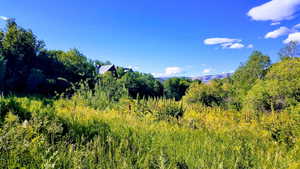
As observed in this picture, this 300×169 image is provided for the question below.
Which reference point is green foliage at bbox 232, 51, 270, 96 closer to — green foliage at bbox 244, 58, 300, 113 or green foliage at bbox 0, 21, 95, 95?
green foliage at bbox 244, 58, 300, 113

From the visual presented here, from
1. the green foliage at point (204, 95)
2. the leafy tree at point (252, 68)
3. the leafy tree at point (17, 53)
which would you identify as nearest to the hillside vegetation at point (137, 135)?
the green foliage at point (204, 95)

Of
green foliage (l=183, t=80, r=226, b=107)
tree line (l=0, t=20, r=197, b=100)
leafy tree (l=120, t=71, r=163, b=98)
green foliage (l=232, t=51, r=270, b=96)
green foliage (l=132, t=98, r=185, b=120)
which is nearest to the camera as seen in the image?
green foliage (l=132, t=98, r=185, b=120)

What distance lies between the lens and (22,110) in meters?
2.98

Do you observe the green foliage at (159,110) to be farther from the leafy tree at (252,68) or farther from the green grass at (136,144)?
the leafy tree at (252,68)

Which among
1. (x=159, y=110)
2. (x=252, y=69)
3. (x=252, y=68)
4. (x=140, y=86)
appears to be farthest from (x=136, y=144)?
(x=252, y=68)

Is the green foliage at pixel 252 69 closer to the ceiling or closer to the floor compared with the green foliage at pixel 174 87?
closer to the ceiling

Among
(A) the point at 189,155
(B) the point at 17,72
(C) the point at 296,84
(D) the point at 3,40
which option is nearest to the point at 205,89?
(C) the point at 296,84

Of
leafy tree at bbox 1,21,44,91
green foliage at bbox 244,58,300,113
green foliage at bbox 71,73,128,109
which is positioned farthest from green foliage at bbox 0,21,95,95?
green foliage at bbox 244,58,300,113

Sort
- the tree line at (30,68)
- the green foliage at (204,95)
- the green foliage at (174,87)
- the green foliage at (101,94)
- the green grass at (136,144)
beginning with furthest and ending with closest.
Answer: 1. the green foliage at (174,87)
2. the green foliage at (204,95)
3. the tree line at (30,68)
4. the green foliage at (101,94)
5. the green grass at (136,144)

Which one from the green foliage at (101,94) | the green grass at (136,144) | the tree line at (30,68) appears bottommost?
the green grass at (136,144)

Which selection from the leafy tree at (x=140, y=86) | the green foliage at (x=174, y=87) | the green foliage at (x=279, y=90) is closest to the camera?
the green foliage at (x=279, y=90)

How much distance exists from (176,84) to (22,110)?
2892cm

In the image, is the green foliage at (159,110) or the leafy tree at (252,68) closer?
the green foliage at (159,110)

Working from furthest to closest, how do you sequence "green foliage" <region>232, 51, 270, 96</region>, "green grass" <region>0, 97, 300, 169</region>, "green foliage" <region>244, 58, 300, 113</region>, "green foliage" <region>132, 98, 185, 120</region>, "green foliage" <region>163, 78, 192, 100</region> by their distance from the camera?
"green foliage" <region>232, 51, 270, 96</region> < "green foliage" <region>163, 78, 192, 100</region> < "green foliage" <region>244, 58, 300, 113</region> < "green foliage" <region>132, 98, 185, 120</region> < "green grass" <region>0, 97, 300, 169</region>
